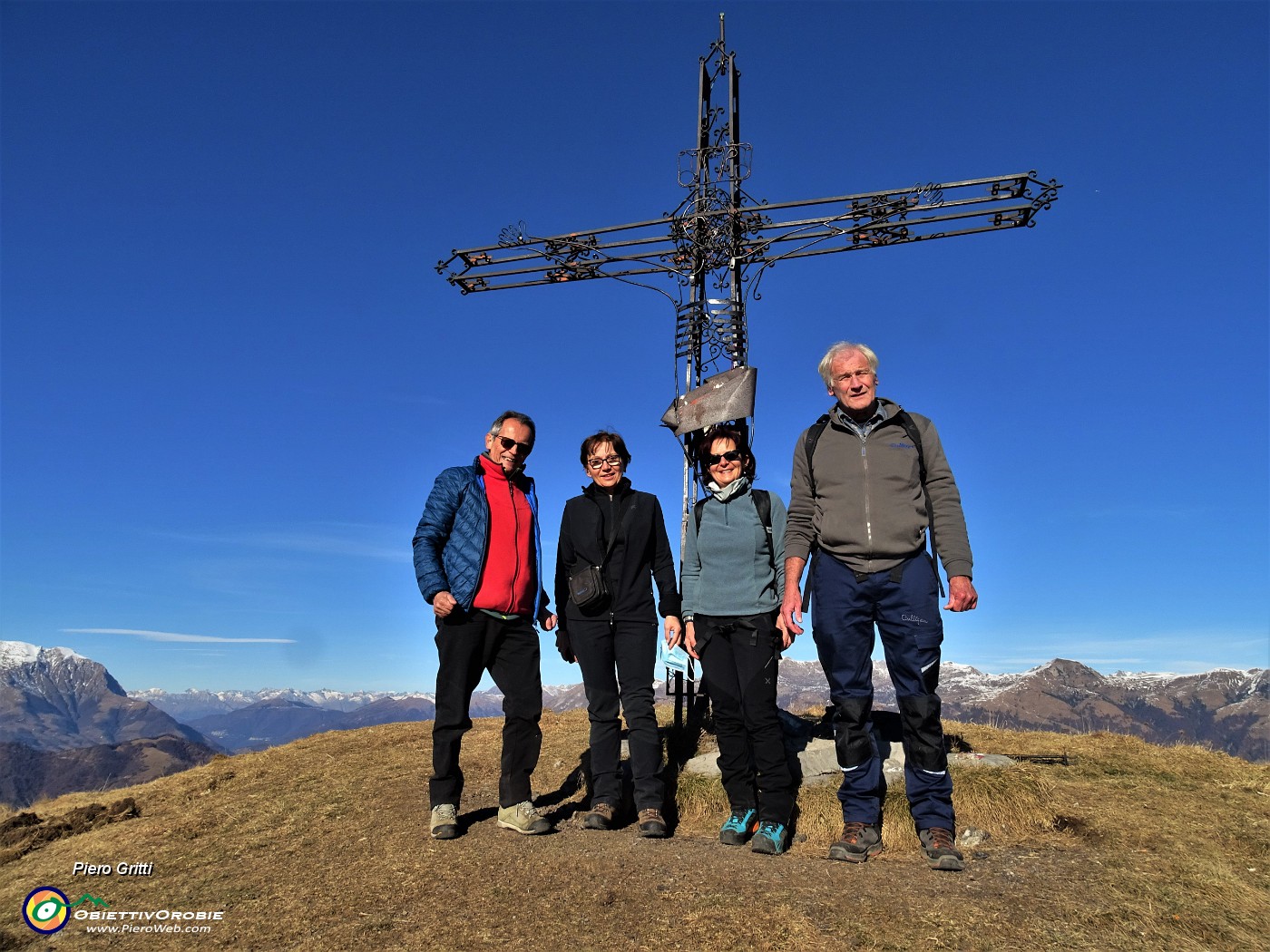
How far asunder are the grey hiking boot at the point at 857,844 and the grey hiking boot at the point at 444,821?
7.94 feet

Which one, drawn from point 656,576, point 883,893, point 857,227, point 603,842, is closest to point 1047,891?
point 883,893

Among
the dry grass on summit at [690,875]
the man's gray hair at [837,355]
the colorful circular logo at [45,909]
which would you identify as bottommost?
the colorful circular logo at [45,909]

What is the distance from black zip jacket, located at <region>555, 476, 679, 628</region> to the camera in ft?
16.9

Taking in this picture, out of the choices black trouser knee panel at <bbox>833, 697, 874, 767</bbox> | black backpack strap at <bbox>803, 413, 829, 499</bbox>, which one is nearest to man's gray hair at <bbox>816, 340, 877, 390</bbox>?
black backpack strap at <bbox>803, 413, 829, 499</bbox>

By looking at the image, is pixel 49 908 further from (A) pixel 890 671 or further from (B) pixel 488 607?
(A) pixel 890 671

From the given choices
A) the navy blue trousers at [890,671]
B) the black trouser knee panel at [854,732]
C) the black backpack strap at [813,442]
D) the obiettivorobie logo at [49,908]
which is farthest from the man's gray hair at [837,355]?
the obiettivorobie logo at [49,908]

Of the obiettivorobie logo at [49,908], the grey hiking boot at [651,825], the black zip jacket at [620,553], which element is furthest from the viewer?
the black zip jacket at [620,553]

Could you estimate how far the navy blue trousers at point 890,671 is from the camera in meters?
4.24

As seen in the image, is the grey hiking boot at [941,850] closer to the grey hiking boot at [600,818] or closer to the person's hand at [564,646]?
the grey hiking boot at [600,818]

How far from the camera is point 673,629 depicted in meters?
5.09

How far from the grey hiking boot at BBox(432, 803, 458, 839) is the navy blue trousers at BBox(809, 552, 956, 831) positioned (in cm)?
253

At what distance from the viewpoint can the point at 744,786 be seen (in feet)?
15.5

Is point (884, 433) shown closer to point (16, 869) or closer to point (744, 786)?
point (744, 786)

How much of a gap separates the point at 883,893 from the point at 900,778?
6.25 ft
